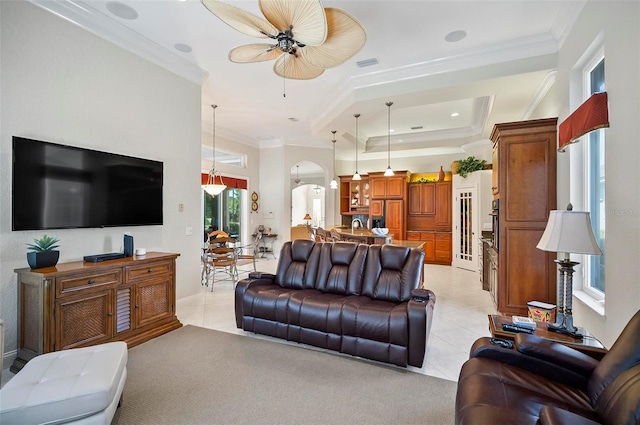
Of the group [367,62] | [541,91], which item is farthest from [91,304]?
[541,91]

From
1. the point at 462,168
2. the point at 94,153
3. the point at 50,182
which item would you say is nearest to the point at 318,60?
the point at 94,153

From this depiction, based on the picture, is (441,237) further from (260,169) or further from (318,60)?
(318,60)

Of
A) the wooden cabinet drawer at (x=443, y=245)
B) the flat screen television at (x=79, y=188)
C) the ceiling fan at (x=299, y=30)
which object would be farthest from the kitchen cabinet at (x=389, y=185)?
the flat screen television at (x=79, y=188)

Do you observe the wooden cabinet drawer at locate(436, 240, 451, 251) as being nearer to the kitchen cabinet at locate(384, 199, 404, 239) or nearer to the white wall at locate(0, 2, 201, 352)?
the kitchen cabinet at locate(384, 199, 404, 239)

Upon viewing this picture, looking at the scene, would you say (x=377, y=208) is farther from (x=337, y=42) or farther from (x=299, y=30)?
(x=299, y=30)

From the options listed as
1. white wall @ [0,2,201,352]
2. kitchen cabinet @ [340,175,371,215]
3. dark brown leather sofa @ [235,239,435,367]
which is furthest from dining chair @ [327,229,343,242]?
kitchen cabinet @ [340,175,371,215]

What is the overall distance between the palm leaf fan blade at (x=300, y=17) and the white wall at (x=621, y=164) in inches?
80.5

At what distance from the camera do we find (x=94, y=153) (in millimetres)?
3166

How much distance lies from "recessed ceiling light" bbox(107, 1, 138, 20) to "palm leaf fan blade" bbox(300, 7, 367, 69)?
1.96 metres

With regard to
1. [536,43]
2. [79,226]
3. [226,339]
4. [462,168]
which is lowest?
[226,339]

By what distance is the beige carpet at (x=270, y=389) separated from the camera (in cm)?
198

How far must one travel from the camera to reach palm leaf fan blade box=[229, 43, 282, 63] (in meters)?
2.70

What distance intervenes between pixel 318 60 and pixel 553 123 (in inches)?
116

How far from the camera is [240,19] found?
2.28 meters
